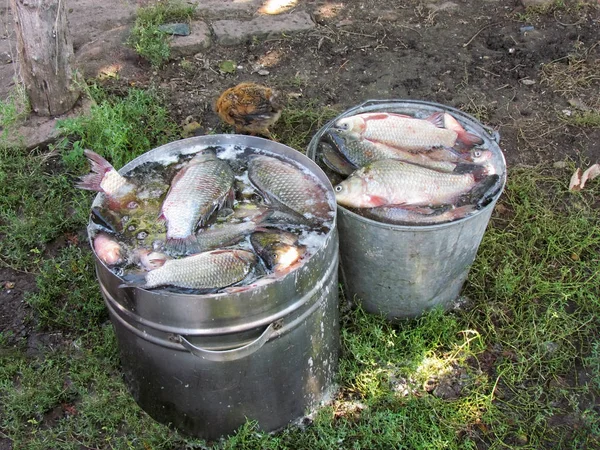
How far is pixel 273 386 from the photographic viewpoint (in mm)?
2785

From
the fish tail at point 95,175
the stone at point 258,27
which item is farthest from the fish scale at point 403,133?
the stone at point 258,27

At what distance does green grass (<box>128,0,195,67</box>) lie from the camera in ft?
17.6

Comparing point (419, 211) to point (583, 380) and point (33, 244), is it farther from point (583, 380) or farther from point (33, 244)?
point (33, 244)

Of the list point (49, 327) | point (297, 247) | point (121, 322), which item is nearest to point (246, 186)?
point (297, 247)

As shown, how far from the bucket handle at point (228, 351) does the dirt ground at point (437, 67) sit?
2697 mm

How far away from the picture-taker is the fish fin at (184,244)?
269cm

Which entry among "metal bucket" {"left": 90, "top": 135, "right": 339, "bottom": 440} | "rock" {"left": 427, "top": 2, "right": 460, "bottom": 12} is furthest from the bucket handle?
"rock" {"left": 427, "top": 2, "right": 460, "bottom": 12}

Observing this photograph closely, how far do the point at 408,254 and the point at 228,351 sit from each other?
1168 millimetres

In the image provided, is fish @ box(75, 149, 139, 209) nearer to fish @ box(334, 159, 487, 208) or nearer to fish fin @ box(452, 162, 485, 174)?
fish @ box(334, 159, 487, 208)

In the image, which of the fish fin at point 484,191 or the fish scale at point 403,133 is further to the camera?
the fish scale at point 403,133

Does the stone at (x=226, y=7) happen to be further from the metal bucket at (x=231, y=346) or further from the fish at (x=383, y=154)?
the metal bucket at (x=231, y=346)

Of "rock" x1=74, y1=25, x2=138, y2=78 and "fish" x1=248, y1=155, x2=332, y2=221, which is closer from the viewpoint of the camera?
"fish" x1=248, y1=155, x2=332, y2=221

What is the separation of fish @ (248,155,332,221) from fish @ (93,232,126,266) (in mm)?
729

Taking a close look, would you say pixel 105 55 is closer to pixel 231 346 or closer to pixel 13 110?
pixel 13 110
